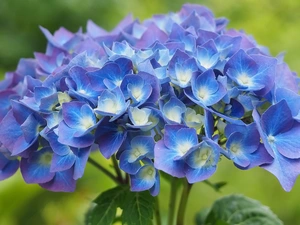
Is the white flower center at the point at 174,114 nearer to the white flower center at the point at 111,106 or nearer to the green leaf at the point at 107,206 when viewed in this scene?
the white flower center at the point at 111,106

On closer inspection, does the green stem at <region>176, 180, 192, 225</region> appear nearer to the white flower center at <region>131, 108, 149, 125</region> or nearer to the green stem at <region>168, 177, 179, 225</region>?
the green stem at <region>168, 177, 179, 225</region>

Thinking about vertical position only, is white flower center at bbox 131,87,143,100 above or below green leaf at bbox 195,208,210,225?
above

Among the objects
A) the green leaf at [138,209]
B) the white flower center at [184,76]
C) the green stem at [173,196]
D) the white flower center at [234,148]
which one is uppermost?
the white flower center at [184,76]

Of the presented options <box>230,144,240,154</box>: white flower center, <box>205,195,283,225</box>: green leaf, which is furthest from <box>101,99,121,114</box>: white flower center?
<box>205,195,283,225</box>: green leaf

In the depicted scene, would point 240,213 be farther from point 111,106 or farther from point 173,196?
point 111,106

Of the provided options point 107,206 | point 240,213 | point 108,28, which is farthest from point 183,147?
point 108,28

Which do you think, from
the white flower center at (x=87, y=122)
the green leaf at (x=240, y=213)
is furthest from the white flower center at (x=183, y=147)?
the green leaf at (x=240, y=213)
